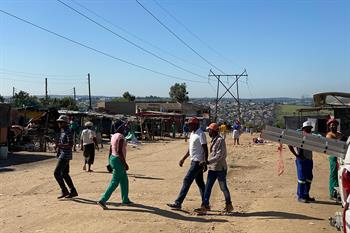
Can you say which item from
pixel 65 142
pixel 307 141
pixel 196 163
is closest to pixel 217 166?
pixel 196 163

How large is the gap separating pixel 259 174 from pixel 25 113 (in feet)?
75.1

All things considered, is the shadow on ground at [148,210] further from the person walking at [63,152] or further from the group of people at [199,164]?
the person walking at [63,152]

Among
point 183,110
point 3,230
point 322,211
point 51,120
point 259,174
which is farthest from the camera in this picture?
point 183,110

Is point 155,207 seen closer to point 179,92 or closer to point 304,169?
point 304,169

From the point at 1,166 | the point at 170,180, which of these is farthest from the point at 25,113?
the point at 170,180

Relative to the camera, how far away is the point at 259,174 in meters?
16.0

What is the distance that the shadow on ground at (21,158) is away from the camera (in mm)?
19688

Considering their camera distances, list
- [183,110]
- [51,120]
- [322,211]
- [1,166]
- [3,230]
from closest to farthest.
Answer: [3,230] < [322,211] < [1,166] < [51,120] < [183,110]

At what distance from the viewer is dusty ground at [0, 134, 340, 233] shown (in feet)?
27.2

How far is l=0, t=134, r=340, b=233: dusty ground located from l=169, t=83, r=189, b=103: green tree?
108974 mm

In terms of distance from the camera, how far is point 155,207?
391 inches

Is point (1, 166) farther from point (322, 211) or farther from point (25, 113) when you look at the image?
point (25, 113)

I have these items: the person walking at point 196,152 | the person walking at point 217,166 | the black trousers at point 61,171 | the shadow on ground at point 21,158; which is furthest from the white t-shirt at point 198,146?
the shadow on ground at point 21,158

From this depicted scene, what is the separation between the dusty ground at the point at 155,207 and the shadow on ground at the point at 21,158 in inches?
150
